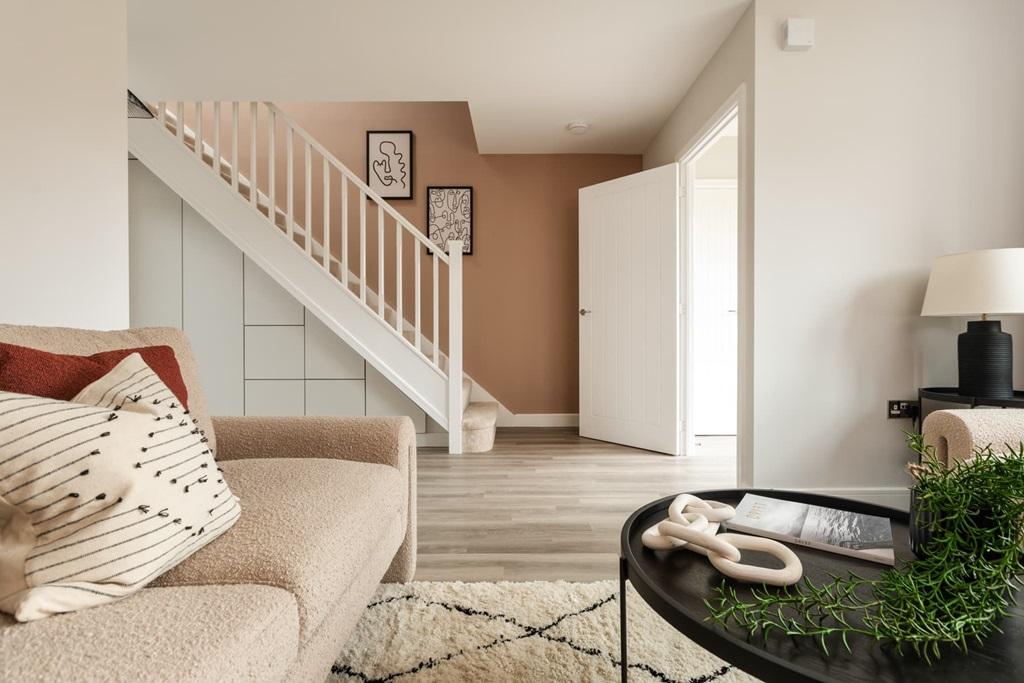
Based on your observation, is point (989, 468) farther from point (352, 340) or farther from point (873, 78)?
point (352, 340)

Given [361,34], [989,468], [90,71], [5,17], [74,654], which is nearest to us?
[74,654]

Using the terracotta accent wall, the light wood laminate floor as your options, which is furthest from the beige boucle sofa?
the terracotta accent wall

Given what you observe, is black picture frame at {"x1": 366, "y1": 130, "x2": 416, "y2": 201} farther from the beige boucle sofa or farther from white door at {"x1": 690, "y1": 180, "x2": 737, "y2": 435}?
the beige boucle sofa

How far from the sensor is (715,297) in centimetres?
459

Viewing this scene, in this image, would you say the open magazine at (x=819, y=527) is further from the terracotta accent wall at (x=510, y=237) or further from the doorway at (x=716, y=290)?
the terracotta accent wall at (x=510, y=237)

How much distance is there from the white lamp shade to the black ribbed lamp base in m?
0.13

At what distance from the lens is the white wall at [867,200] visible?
97.7 inches

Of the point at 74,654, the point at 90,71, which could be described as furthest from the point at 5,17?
the point at 74,654

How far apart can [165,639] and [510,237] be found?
4.32 m

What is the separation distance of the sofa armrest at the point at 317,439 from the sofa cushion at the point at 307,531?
82 mm

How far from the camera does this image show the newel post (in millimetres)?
3660

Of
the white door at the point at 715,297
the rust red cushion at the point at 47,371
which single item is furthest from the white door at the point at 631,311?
the rust red cushion at the point at 47,371

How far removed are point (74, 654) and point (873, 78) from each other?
3296mm

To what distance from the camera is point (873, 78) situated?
2.49m
